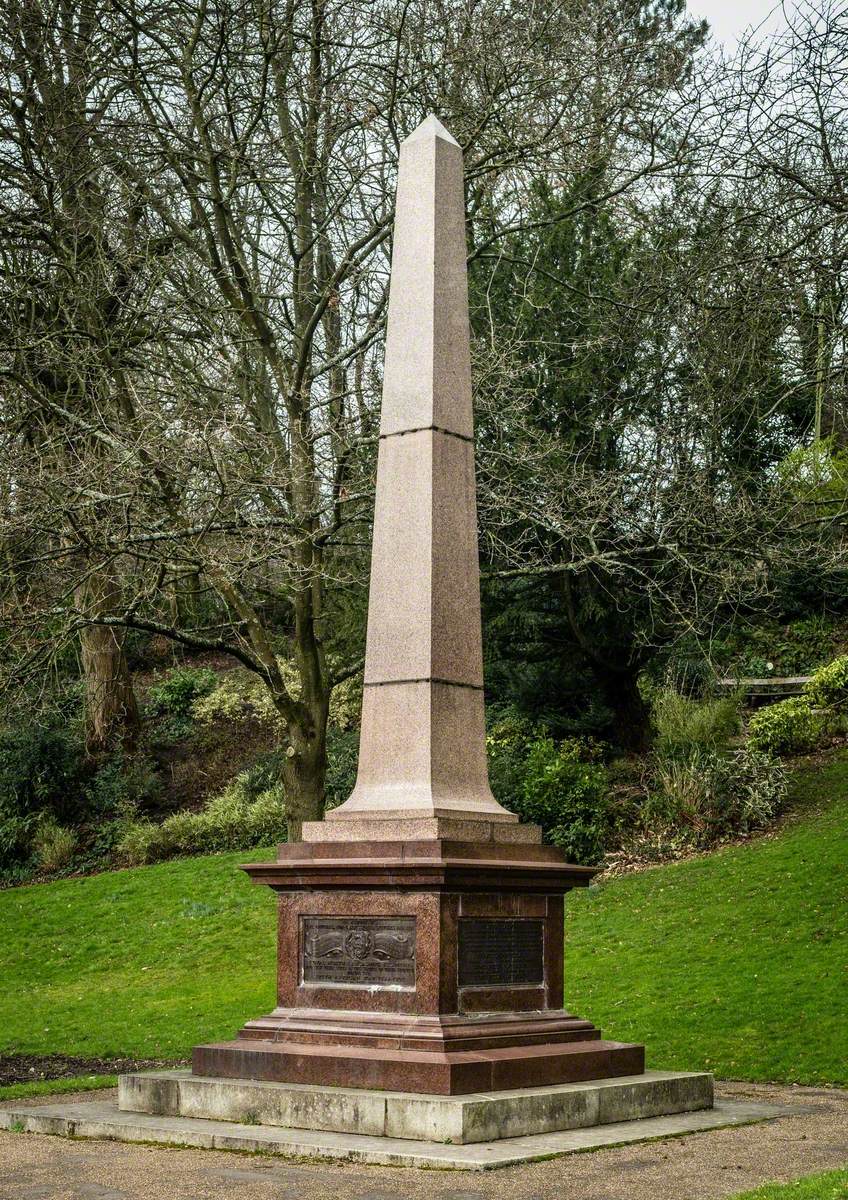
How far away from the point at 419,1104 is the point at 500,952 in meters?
1.32

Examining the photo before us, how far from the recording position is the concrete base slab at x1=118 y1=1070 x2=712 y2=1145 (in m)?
7.17

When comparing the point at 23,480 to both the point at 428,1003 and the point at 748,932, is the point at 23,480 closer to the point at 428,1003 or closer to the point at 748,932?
the point at 428,1003

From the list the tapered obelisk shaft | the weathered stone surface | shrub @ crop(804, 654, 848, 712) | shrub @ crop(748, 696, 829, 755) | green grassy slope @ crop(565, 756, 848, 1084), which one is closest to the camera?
the weathered stone surface

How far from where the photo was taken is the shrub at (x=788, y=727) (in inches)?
760

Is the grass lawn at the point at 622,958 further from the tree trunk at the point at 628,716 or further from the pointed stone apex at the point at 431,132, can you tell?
the pointed stone apex at the point at 431,132

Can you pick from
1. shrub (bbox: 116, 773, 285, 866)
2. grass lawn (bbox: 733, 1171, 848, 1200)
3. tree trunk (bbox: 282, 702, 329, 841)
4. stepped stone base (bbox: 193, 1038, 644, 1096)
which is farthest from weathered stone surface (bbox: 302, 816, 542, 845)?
shrub (bbox: 116, 773, 285, 866)

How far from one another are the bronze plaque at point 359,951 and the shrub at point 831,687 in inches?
529

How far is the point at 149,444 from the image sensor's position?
456 inches

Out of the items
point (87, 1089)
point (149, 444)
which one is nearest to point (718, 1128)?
point (87, 1089)

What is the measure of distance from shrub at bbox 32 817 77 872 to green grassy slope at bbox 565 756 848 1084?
9163 millimetres

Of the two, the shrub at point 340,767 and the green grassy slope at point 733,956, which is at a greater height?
the shrub at point 340,767

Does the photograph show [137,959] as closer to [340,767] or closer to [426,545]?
[340,767]

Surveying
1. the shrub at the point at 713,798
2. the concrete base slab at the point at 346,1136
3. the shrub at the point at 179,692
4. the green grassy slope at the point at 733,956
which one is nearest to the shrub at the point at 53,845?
the shrub at the point at 179,692

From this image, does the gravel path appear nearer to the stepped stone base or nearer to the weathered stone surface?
the stepped stone base
